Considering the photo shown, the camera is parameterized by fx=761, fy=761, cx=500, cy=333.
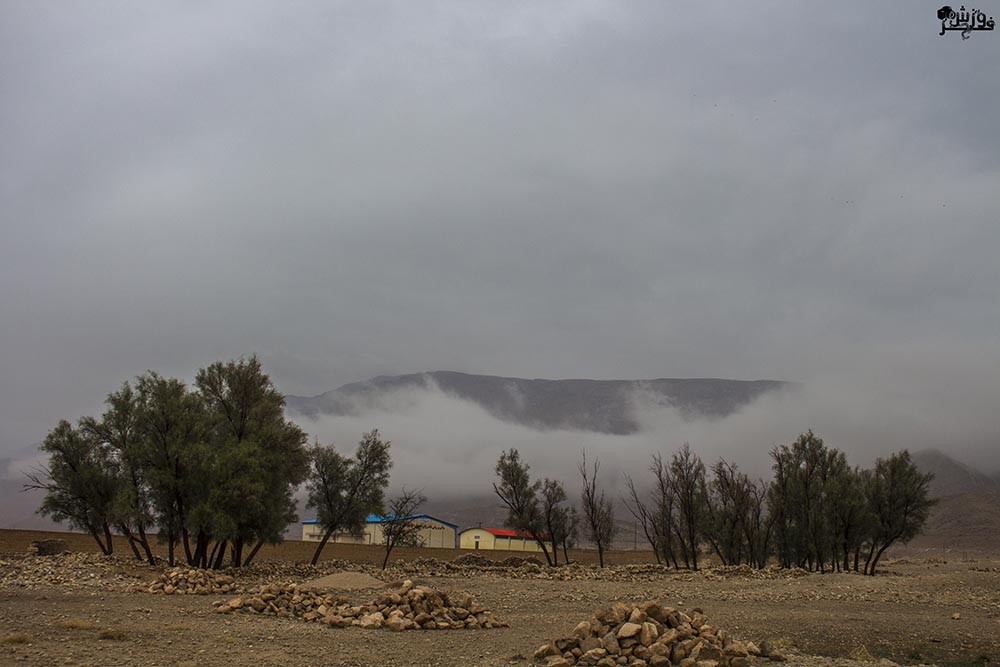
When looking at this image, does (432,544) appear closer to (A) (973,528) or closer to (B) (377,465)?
(B) (377,465)

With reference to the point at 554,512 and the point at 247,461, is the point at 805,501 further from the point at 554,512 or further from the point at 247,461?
the point at 247,461

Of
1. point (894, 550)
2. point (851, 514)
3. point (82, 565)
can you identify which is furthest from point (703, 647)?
point (894, 550)

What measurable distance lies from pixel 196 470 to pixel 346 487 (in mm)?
12018

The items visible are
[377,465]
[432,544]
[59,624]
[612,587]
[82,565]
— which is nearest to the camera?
[59,624]

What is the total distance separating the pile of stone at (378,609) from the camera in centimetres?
1966

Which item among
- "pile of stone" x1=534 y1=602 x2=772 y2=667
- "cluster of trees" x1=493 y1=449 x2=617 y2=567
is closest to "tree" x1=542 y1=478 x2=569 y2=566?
"cluster of trees" x1=493 y1=449 x2=617 y2=567

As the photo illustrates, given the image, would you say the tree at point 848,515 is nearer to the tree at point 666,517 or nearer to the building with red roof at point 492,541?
the tree at point 666,517

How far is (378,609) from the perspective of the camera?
20.7 metres

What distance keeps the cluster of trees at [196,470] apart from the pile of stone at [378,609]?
39.8 ft

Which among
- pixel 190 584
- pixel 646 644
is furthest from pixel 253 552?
pixel 646 644

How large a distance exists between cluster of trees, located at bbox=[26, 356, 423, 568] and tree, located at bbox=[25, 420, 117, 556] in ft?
0.16

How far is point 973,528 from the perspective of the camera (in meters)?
140

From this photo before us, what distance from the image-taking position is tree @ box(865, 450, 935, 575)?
53.2 meters

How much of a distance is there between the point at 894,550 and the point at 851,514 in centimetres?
9526
